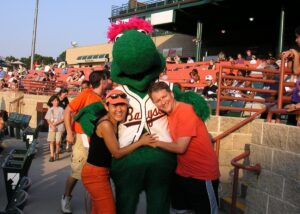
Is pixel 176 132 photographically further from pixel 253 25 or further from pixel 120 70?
pixel 253 25

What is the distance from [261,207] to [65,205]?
2291mm

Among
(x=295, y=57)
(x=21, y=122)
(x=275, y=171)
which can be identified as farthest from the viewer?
(x=21, y=122)

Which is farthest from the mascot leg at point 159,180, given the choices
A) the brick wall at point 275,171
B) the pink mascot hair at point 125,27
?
the brick wall at point 275,171

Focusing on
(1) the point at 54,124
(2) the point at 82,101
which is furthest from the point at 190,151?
(1) the point at 54,124

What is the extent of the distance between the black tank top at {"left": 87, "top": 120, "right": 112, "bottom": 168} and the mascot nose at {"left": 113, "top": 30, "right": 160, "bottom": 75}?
0.54 meters

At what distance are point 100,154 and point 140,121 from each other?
0.37 m

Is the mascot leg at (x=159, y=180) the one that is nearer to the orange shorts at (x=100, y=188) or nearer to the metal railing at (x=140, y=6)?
the orange shorts at (x=100, y=188)

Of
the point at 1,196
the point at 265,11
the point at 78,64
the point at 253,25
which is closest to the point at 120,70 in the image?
the point at 1,196

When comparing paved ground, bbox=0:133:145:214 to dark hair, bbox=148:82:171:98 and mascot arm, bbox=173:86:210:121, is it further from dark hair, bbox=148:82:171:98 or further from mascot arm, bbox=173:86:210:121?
dark hair, bbox=148:82:171:98

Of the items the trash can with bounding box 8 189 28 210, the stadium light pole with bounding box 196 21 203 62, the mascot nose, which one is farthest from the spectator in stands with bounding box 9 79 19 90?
the mascot nose

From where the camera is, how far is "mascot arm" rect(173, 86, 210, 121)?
2941 mm

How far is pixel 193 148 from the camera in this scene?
2.83m

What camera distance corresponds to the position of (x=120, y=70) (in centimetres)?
287

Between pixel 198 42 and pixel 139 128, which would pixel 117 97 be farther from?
pixel 198 42
